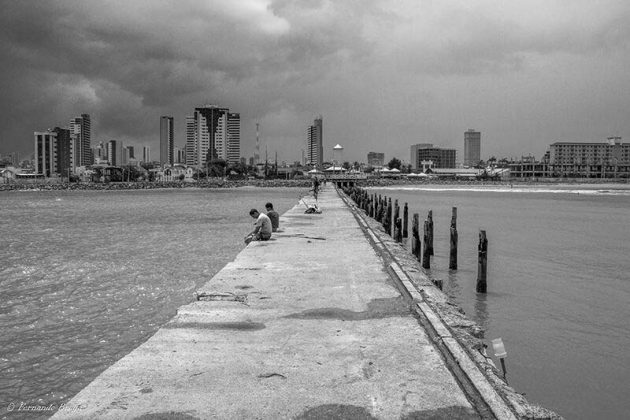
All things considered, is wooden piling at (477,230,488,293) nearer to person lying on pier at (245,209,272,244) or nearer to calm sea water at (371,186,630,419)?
calm sea water at (371,186,630,419)

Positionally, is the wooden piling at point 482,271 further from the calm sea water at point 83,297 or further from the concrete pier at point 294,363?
the calm sea water at point 83,297

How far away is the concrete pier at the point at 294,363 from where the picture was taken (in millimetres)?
4324

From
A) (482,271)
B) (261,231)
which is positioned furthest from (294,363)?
(261,231)

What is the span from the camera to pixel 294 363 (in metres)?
5.35

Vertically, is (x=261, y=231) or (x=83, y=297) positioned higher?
(x=261, y=231)

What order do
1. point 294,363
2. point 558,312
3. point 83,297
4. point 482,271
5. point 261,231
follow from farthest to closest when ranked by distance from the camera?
1. point 261,231
2. point 482,271
3. point 83,297
4. point 558,312
5. point 294,363

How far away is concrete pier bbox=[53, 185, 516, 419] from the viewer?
432cm

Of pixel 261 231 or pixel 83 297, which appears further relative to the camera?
pixel 261 231

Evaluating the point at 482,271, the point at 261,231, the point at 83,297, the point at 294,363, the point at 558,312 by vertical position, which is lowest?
the point at 558,312

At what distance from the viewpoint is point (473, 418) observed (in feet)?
13.8

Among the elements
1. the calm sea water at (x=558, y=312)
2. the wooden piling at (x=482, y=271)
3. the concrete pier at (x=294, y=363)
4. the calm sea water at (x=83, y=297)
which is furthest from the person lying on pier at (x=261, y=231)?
the concrete pier at (x=294, y=363)

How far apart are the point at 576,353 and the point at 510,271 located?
7.39 metres

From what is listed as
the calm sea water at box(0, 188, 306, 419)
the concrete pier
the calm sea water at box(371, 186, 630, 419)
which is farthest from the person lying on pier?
the concrete pier

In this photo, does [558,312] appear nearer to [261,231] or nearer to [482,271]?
[482,271]
